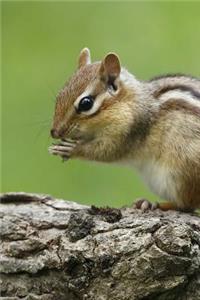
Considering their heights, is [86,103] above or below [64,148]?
above

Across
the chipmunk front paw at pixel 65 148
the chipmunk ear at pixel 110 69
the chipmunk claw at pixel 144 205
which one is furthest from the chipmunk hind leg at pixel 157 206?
the chipmunk ear at pixel 110 69

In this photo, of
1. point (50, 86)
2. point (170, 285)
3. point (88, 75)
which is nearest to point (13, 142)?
point (50, 86)

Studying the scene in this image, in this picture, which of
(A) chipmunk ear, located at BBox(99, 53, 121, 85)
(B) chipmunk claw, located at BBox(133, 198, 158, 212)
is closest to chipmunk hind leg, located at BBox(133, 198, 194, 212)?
(B) chipmunk claw, located at BBox(133, 198, 158, 212)

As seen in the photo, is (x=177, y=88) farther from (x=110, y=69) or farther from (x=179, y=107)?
(x=110, y=69)

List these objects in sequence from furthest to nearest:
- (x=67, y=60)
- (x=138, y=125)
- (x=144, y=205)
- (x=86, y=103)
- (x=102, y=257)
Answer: (x=67, y=60), (x=138, y=125), (x=86, y=103), (x=144, y=205), (x=102, y=257)

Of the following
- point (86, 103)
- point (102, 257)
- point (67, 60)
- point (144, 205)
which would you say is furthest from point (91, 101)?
point (67, 60)

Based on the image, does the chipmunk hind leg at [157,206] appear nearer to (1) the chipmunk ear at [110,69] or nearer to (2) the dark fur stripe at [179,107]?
(2) the dark fur stripe at [179,107]
